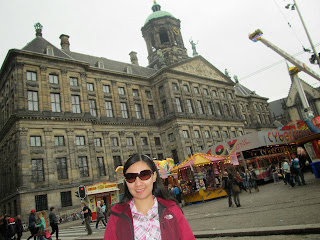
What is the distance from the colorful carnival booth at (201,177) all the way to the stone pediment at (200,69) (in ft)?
76.3

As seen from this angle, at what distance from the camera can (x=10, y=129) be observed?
28.6 metres

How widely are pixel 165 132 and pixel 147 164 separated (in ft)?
121

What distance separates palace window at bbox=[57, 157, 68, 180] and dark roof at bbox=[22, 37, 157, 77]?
14.4m

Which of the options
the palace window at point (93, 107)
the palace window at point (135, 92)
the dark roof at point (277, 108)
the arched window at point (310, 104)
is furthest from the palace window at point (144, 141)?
the dark roof at point (277, 108)

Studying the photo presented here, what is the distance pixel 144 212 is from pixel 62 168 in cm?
2810

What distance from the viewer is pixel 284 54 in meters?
21.7

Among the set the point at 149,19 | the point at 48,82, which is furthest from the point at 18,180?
the point at 149,19

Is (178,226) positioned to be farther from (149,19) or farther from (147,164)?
(149,19)

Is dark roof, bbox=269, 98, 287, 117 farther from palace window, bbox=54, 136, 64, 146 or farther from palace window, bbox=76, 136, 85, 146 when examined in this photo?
palace window, bbox=54, 136, 64, 146

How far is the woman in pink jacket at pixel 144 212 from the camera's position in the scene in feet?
7.43

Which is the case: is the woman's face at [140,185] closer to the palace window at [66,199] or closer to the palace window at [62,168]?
the palace window at [66,199]

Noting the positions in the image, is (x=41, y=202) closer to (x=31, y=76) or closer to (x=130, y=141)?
(x=130, y=141)

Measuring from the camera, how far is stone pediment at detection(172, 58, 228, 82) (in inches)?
1724

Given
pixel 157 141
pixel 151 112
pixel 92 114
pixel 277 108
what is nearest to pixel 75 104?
pixel 92 114
